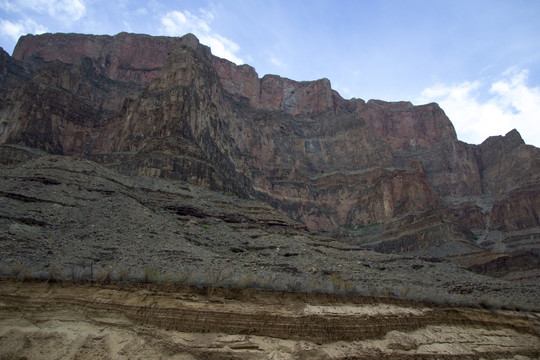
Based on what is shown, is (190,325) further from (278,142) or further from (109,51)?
(109,51)

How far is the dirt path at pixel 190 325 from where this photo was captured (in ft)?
24.6

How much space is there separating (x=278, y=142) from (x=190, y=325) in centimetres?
9388

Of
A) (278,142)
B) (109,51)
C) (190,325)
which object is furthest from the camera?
(109,51)

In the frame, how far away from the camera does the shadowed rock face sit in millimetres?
57531

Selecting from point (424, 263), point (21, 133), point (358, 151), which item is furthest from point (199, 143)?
point (358, 151)

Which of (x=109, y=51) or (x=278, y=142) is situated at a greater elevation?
(x=109, y=51)

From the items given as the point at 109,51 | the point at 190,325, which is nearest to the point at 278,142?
the point at 109,51

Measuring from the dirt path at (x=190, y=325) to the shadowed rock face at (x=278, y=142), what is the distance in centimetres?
3717

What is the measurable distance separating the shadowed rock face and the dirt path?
37.2 meters

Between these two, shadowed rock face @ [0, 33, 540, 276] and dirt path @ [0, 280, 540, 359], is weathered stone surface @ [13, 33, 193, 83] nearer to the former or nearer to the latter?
shadowed rock face @ [0, 33, 540, 276]

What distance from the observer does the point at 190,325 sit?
26.7 ft

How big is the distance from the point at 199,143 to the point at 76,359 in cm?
5125

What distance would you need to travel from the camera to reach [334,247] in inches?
1400

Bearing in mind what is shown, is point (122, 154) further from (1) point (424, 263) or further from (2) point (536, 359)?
(2) point (536, 359)
